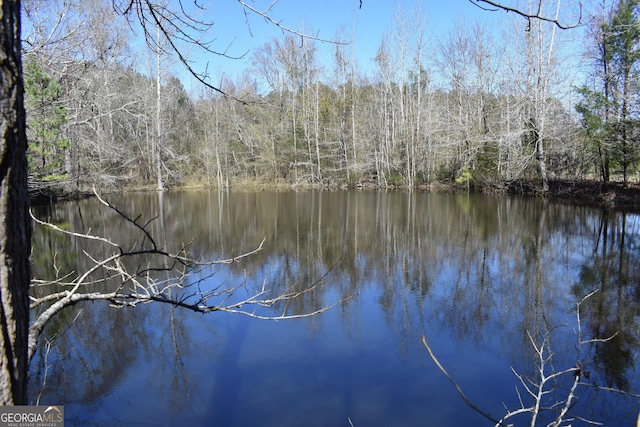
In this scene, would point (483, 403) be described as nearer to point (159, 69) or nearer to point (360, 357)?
point (360, 357)

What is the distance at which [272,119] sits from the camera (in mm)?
31391

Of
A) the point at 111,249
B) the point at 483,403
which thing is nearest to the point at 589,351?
the point at 483,403

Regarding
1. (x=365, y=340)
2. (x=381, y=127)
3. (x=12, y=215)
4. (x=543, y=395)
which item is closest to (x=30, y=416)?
(x=12, y=215)

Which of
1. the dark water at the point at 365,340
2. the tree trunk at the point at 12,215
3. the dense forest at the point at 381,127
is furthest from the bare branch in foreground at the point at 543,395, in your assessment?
the dense forest at the point at 381,127

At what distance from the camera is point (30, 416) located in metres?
1.34

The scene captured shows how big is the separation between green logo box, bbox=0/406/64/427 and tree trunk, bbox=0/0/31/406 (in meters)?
0.04

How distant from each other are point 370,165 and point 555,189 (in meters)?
11.7

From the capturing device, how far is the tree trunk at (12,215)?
1.13 metres

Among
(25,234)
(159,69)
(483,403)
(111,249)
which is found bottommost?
(483,403)

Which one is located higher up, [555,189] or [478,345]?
[555,189]

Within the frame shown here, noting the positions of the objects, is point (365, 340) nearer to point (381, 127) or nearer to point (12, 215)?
point (12, 215)

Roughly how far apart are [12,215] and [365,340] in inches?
185

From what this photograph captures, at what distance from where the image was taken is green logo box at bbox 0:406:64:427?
1.23 m

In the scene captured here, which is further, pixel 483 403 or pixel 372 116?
pixel 372 116
